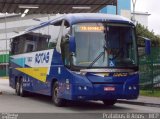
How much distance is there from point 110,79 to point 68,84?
60.0 inches

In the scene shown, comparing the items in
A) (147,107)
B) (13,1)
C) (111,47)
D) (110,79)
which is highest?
(13,1)

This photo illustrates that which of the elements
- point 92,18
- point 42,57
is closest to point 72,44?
point 92,18

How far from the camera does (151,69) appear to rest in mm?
25844

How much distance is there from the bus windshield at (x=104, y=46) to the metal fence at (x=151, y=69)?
25.6 ft

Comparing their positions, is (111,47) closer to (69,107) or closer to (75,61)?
(75,61)

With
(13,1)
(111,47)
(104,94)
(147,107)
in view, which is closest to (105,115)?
(104,94)

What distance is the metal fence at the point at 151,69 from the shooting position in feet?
84.3

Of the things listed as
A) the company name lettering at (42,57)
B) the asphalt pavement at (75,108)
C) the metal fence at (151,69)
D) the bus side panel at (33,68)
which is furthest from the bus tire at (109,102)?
the metal fence at (151,69)

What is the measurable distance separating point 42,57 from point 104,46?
16.0ft

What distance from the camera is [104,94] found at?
56.8 ft

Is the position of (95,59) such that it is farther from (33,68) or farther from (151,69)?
(151,69)

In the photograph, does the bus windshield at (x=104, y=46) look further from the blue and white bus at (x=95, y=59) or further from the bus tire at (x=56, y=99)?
the bus tire at (x=56, y=99)

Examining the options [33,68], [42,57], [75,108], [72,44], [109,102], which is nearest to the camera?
[72,44]

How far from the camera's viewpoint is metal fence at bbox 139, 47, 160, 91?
25.7 metres
